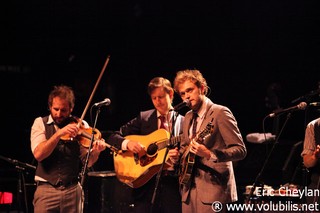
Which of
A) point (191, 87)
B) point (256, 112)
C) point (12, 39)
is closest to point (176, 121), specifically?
point (191, 87)

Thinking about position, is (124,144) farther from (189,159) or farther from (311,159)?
(311,159)

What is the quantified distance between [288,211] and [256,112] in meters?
3.78

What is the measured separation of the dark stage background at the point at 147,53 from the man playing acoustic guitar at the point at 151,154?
3314mm

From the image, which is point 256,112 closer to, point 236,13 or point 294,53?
point 294,53

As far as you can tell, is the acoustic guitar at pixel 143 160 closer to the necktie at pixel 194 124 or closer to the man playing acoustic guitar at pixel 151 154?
the man playing acoustic guitar at pixel 151 154

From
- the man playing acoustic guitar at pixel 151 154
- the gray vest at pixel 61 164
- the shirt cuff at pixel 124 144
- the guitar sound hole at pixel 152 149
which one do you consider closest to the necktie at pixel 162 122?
the man playing acoustic guitar at pixel 151 154

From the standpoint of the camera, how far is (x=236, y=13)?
8.86m

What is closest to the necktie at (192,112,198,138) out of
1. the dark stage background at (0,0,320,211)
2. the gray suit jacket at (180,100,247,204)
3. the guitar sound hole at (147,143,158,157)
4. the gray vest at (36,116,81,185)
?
the gray suit jacket at (180,100,247,204)

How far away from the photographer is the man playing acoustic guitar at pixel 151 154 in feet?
15.4

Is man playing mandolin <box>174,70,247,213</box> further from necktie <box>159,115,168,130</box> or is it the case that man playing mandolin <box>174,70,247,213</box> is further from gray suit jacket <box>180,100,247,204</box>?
necktie <box>159,115,168,130</box>

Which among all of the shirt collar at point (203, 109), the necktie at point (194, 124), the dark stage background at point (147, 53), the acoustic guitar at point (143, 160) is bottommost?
the acoustic guitar at point (143, 160)

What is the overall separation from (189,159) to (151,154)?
1211mm

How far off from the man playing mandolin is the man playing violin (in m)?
1.11

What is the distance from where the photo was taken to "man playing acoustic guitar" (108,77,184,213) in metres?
4.69
